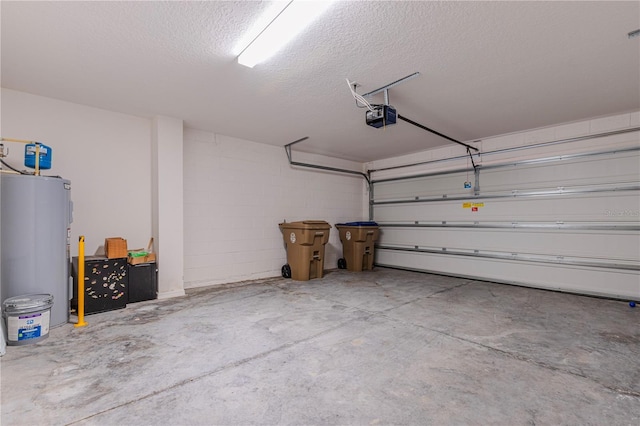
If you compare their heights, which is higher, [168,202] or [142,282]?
[168,202]

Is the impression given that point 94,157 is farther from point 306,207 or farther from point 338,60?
point 306,207

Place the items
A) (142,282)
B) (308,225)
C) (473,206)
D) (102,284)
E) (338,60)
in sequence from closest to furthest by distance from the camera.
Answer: (338,60) → (102,284) → (142,282) → (308,225) → (473,206)

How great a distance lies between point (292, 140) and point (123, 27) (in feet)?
10.8

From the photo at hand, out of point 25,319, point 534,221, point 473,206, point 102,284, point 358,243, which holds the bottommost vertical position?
point 25,319

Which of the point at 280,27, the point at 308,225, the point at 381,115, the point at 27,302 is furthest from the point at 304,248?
the point at 280,27

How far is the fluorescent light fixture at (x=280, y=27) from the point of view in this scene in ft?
6.64

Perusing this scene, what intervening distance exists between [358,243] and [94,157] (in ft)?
15.5

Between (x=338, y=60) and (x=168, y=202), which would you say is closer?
(x=338, y=60)

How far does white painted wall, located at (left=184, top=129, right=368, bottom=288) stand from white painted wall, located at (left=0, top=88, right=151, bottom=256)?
26.2 inches

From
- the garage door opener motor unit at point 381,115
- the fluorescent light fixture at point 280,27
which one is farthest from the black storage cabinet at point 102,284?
the garage door opener motor unit at point 381,115

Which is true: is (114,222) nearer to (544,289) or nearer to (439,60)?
(439,60)

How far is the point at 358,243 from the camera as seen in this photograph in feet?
20.5

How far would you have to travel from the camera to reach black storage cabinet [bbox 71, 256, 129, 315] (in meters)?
3.29

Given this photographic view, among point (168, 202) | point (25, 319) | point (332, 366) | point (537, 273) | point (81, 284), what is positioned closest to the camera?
point (332, 366)
